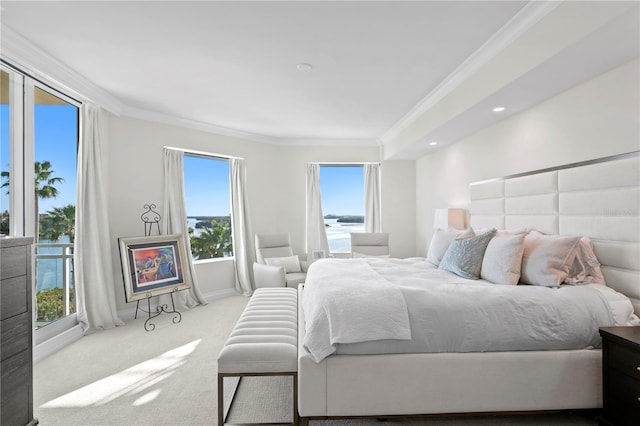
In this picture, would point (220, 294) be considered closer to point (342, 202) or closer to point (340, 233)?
point (340, 233)

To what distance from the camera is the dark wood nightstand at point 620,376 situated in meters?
1.78

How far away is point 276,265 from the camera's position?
5211 mm

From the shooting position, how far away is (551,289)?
2271 millimetres

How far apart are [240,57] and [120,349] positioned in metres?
2.95

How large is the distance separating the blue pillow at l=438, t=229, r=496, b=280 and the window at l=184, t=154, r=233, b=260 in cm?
383

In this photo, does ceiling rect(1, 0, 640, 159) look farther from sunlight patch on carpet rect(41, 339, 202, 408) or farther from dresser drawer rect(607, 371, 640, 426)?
sunlight patch on carpet rect(41, 339, 202, 408)

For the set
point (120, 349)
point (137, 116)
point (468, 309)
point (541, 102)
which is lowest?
point (120, 349)

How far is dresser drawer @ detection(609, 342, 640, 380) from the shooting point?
1772 mm

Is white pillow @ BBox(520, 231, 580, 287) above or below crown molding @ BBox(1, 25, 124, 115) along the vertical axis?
below

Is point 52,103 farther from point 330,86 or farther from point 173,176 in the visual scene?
point 330,86

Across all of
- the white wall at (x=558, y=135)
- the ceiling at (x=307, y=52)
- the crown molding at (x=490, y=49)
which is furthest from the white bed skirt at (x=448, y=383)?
the crown molding at (x=490, y=49)

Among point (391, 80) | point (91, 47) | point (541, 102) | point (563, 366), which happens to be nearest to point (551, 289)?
point (563, 366)

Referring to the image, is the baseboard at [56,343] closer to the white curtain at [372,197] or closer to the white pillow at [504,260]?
the white pillow at [504,260]

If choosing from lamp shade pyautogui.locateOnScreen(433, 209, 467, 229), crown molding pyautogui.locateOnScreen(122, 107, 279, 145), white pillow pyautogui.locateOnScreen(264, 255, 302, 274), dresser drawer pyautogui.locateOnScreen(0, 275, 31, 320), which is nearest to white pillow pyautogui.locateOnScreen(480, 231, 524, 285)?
lamp shade pyautogui.locateOnScreen(433, 209, 467, 229)
